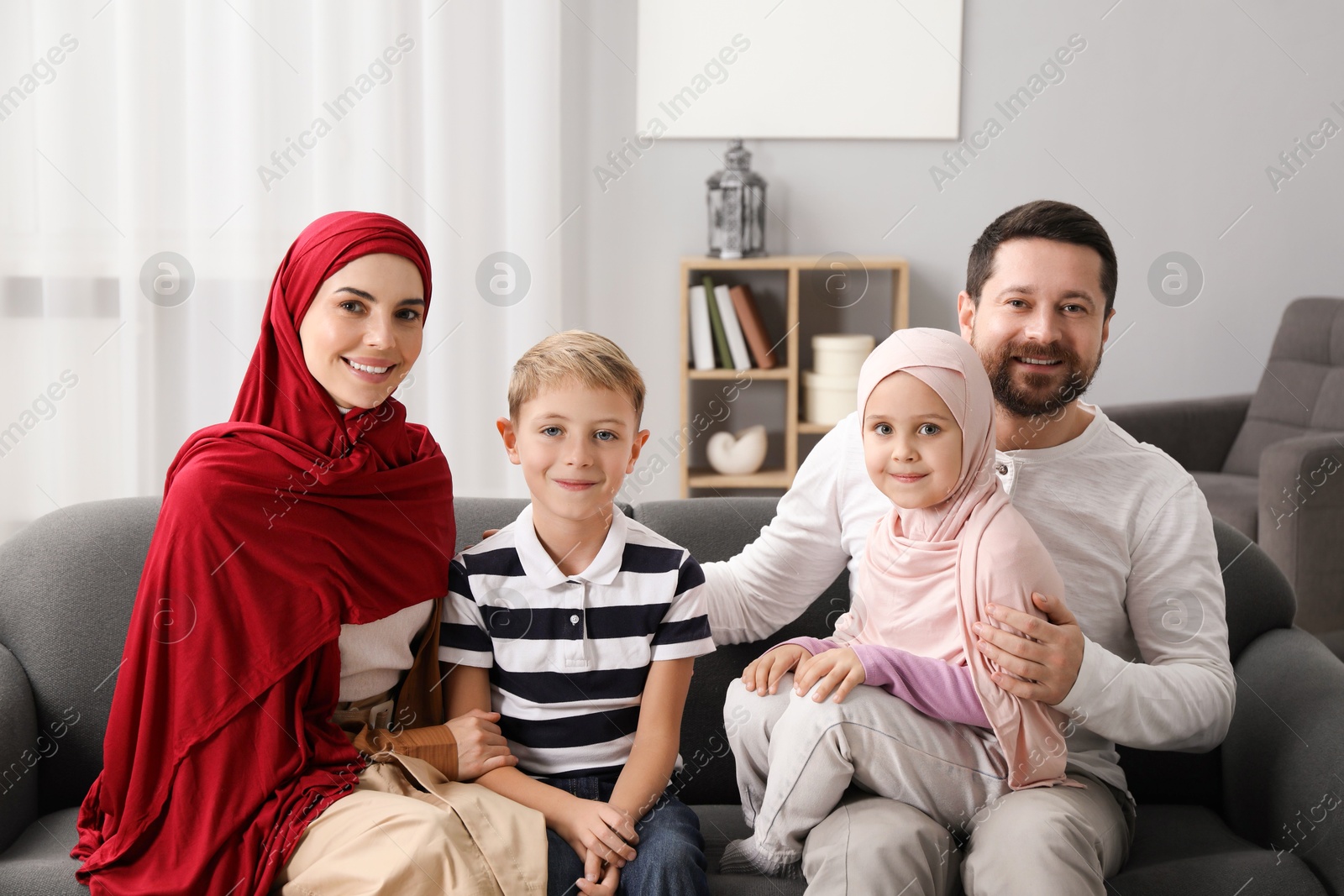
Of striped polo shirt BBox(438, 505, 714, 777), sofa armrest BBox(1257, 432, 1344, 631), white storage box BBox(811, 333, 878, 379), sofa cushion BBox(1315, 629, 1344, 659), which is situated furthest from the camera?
white storage box BBox(811, 333, 878, 379)

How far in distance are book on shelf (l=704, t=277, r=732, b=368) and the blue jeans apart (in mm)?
2390

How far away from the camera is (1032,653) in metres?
1.29

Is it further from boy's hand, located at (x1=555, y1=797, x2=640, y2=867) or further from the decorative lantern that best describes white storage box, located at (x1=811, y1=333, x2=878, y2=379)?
boy's hand, located at (x1=555, y1=797, x2=640, y2=867)

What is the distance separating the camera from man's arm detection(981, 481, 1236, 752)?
131cm

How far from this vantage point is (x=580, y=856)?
133 cm

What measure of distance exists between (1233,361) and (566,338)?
339 cm

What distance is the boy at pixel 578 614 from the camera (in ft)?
4.63

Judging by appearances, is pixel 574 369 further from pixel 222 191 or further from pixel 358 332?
pixel 222 191

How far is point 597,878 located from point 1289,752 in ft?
3.19

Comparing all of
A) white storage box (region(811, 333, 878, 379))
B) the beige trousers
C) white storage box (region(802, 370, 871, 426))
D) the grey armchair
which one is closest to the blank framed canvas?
white storage box (region(811, 333, 878, 379))

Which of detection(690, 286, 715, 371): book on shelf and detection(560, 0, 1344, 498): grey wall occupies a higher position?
detection(560, 0, 1344, 498): grey wall

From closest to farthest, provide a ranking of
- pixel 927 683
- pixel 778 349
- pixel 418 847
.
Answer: pixel 418 847, pixel 927 683, pixel 778 349

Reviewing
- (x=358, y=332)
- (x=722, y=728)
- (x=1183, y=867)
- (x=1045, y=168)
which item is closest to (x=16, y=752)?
(x=358, y=332)

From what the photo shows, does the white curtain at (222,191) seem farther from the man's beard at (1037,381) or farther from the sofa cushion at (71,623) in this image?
the man's beard at (1037,381)
